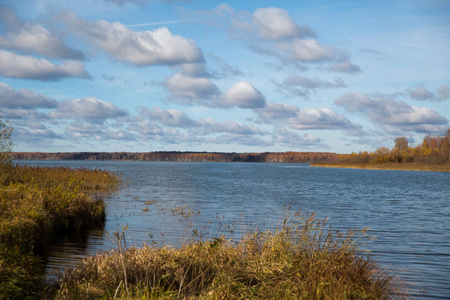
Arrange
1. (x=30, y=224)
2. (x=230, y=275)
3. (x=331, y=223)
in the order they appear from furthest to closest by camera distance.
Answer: (x=331, y=223) < (x=30, y=224) < (x=230, y=275)

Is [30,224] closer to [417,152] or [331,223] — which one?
[331,223]

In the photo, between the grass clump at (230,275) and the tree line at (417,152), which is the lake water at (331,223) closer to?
the grass clump at (230,275)

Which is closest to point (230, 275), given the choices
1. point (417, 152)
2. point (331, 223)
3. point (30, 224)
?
point (30, 224)

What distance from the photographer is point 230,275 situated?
8.35m

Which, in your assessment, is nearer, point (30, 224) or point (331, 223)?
point (30, 224)

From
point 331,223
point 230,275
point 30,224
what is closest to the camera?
point 230,275

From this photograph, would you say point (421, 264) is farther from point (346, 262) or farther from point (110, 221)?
point (110, 221)

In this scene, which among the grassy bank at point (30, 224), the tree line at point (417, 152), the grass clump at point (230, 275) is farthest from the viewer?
the tree line at point (417, 152)

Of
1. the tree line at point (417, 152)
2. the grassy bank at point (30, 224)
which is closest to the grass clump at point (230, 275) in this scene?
the grassy bank at point (30, 224)

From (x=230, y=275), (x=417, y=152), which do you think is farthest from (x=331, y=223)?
(x=417, y=152)

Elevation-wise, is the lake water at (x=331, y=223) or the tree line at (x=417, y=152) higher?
the tree line at (x=417, y=152)

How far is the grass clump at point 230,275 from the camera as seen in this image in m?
7.58

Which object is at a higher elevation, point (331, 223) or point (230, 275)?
point (230, 275)

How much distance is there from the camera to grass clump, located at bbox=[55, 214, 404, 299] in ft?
24.9
